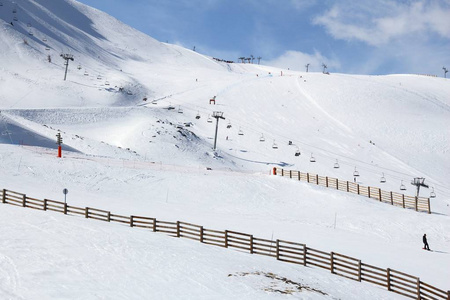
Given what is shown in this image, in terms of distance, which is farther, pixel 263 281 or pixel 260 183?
pixel 260 183

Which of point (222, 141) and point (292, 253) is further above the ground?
point (222, 141)

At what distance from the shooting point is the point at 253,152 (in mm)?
69375

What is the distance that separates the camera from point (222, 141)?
239ft

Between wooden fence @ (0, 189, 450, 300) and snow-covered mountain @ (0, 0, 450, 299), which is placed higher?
snow-covered mountain @ (0, 0, 450, 299)

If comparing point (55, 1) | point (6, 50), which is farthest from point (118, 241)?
point (55, 1)

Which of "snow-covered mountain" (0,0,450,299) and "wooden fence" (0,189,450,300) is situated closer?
"wooden fence" (0,189,450,300)

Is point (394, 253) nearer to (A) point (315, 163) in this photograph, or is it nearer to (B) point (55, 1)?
(A) point (315, 163)

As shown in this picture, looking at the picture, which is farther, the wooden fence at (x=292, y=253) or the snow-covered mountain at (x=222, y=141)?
the snow-covered mountain at (x=222, y=141)

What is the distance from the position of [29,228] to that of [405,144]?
71.4 metres

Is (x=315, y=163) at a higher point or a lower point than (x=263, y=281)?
higher

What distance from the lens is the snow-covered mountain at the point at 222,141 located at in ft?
119

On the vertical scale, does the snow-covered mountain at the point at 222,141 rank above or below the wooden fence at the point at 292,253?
above

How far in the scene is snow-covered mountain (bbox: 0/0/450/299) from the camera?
36.2 metres

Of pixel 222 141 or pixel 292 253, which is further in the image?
pixel 222 141
